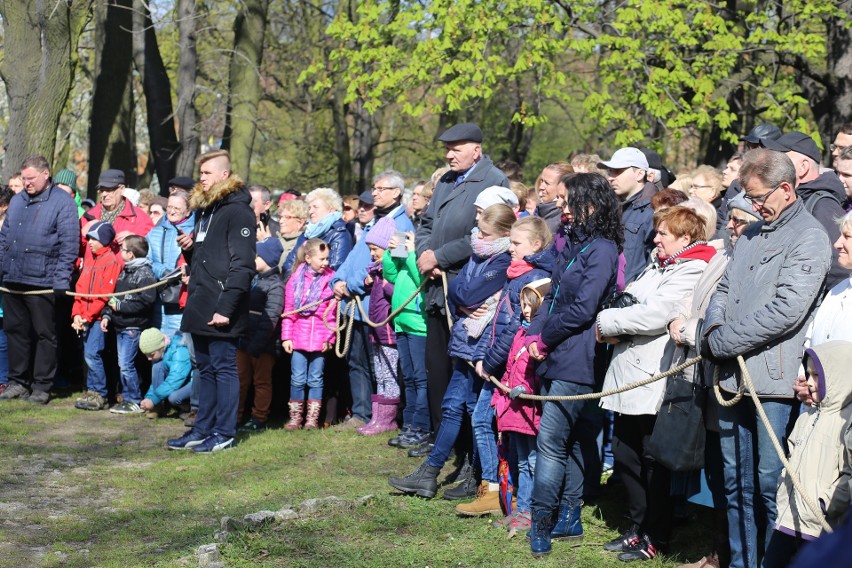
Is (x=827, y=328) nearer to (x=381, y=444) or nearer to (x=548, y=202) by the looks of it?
(x=548, y=202)

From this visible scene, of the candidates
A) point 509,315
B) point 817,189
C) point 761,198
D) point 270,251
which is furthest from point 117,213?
point 761,198

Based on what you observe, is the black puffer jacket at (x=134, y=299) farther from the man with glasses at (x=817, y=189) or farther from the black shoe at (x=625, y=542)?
the man with glasses at (x=817, y=189)

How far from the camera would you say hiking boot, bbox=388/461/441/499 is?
6.88m

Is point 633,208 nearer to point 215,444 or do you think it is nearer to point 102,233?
point 215,444

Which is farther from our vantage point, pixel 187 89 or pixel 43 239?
pixel 187 89

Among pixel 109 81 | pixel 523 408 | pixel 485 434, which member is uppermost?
pixel 109 81

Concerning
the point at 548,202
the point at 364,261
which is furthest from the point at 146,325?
the point at 548,202

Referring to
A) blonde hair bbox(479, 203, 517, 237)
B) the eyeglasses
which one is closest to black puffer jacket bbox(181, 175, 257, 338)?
blonde hair bbox(479, 203, 517, 237)

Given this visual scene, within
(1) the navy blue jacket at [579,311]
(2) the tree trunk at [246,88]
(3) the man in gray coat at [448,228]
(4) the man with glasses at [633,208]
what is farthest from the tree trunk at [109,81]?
(1) the navy blue jacket at [579,311]

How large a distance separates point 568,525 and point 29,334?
6.87m

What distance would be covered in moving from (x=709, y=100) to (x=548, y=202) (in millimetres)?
7750

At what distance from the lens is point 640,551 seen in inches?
228

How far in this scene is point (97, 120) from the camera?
1648 cm

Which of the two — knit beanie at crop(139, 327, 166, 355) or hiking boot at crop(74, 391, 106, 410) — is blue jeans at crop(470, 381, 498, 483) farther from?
hiking boot at crop(74, 391, 106, 410)
